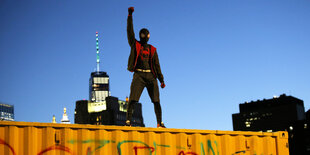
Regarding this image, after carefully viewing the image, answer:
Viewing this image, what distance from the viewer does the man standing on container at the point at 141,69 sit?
25.7ft

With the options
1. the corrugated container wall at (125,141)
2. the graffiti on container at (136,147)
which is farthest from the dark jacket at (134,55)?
the graffiti on container at (136,147)

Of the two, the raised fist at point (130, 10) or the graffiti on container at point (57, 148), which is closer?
the graffiti on container at point (57, 148)

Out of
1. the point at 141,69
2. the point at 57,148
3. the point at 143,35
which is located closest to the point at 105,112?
the point at 143,35

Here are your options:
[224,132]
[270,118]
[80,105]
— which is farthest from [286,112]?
[224,132]

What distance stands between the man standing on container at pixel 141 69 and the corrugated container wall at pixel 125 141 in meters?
0.76

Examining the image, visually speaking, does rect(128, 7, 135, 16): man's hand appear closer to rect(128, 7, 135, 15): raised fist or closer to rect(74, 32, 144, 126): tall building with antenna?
rect(128, 7, 135, 15): raised fist

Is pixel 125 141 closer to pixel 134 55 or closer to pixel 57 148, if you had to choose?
pixel 57 148

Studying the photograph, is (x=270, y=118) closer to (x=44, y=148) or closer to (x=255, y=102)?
(x=255, y=102)

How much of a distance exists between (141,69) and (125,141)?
5.66 feet

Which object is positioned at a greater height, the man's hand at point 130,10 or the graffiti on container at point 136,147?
the man's hand at point 130,10

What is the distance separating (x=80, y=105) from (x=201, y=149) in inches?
6626

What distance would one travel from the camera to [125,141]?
22.0ft

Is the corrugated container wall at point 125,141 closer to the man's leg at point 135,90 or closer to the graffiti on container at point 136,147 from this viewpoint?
the graffiti on container at point 136,147

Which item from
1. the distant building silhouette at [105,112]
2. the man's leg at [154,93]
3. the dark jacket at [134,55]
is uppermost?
the distant building silhouette at [105,112]
